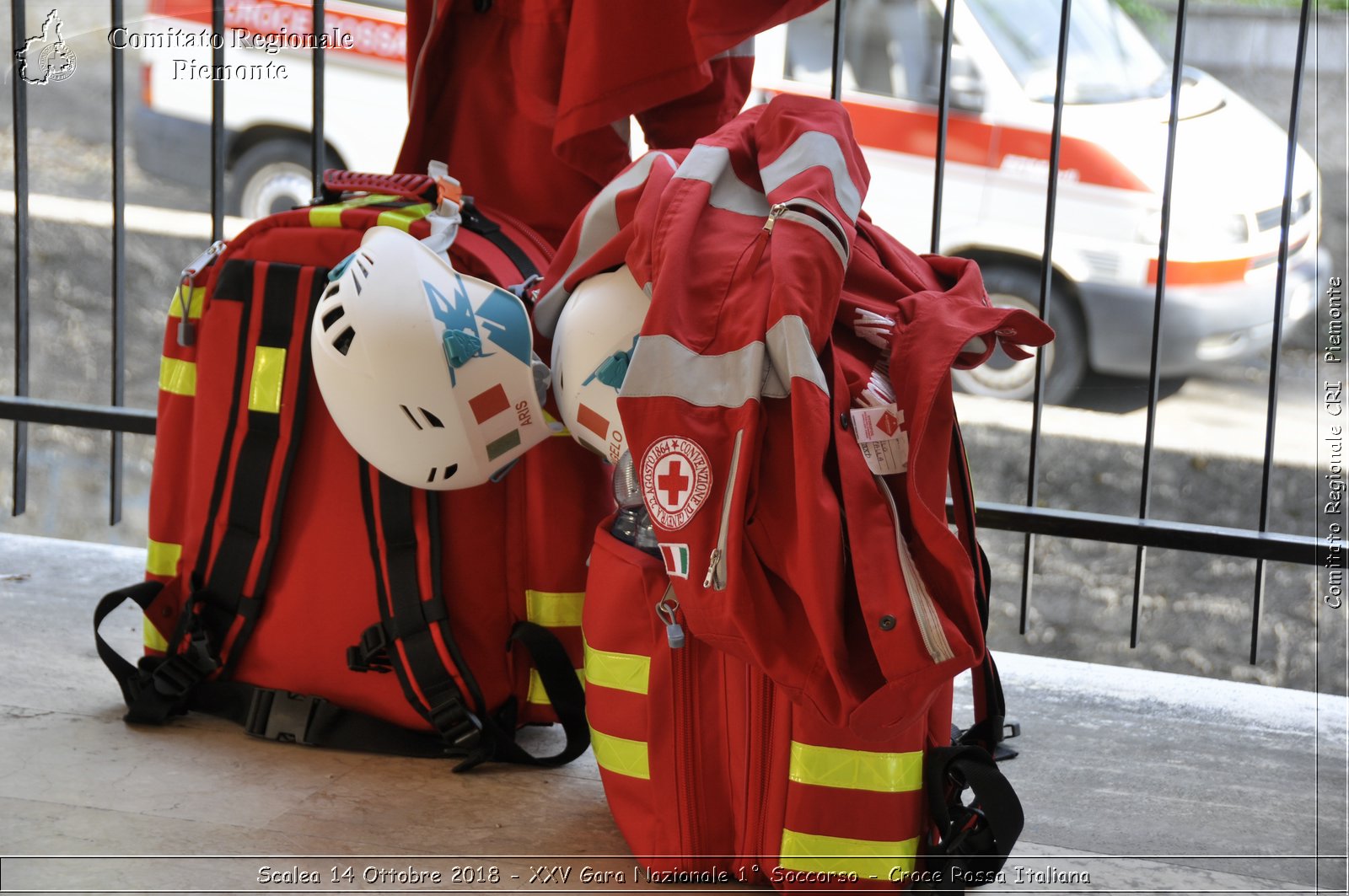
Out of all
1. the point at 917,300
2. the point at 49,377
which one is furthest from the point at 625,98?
the point at 49,377

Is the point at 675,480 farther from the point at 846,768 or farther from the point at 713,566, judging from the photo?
the point at 846,768

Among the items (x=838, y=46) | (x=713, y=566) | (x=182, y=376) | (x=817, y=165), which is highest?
(x=838, y=46)

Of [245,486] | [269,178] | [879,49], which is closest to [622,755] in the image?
[245,486]

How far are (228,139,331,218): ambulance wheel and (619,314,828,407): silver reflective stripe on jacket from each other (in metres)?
1.95

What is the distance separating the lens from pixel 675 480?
1300 millimetres

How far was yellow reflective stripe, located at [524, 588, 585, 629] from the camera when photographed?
1.69 meters

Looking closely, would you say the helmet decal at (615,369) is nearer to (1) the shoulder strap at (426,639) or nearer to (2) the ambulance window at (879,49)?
(1) the shoulder strap at (426,639)

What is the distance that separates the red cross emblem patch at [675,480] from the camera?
129 centimetres

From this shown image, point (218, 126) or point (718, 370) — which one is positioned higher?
point (218, 126)

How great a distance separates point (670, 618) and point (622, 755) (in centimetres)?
21

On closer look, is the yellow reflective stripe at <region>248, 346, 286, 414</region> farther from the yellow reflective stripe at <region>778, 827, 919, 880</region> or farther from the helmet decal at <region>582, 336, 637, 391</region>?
the yellow reflective stripe at <region>778, 827, 919, 880</region>

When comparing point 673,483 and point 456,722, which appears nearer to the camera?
point 673,483

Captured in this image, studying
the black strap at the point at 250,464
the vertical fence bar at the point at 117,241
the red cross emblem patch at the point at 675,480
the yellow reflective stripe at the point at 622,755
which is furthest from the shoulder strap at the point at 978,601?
the vertical fence bar at the point at 117,241

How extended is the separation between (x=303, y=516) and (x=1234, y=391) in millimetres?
3804
